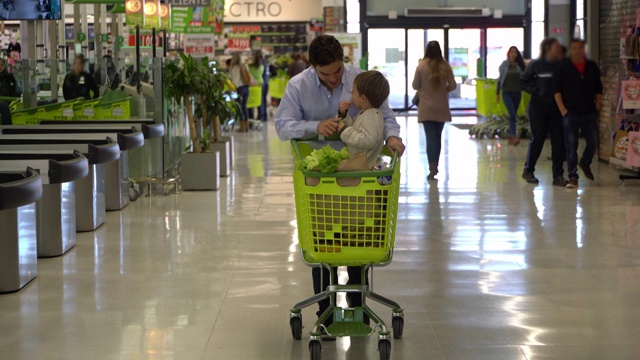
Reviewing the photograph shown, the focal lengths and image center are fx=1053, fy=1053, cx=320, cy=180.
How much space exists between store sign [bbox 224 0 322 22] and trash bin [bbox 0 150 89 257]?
21546 millimetres

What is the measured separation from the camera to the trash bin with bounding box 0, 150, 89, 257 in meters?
6.43

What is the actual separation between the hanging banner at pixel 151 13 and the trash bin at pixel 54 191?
16.2ft

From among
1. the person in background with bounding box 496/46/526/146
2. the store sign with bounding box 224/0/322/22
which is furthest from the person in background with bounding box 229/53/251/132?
the store sign with bounding box 224/0/322/22

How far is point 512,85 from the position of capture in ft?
54.0

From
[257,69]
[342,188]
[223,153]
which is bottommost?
[223,153]

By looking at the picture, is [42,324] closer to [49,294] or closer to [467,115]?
[49,294]

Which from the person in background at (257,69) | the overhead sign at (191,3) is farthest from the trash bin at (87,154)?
the person in background at (257,69)

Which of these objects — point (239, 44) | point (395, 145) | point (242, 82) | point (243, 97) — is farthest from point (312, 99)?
point (239, 44)

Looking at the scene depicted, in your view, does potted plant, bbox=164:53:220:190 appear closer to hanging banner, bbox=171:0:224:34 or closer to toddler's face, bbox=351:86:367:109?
hanging banner, bbox=171:0:224:34

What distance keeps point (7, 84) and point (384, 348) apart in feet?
24.9

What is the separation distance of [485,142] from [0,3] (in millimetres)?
9347

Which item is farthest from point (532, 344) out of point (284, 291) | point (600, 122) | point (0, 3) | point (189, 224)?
point (600, 122)

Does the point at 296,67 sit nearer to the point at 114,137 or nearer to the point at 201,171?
the point at 201,171

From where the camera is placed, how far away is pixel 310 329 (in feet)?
17.1
